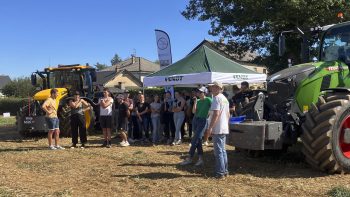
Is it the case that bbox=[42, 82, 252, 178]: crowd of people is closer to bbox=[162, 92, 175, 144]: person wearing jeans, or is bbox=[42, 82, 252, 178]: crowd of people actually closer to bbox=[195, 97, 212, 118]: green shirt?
bbox=[162, 92, 175, 144]: person wearing jeans

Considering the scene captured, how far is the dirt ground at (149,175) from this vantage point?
7027 mm

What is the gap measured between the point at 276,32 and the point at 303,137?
44.8 ft

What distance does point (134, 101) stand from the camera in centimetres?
1446

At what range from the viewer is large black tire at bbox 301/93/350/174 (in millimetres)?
7457

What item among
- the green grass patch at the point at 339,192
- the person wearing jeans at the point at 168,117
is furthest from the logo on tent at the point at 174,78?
the green grass patch at the point at 339,192

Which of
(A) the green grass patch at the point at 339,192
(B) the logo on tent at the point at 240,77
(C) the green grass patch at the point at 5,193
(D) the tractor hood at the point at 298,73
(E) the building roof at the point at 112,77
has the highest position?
(E) the building roof at the point at 112,77

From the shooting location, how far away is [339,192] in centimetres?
636

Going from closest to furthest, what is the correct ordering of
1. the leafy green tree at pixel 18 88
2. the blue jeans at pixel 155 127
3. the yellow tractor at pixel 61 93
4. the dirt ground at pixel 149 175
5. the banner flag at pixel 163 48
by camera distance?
the dirt ground at pixel 149 175, the blue jeans at pixel 155 127, the yellow tractor at pixel 61 93, the banner flag at pixel 163 48, the leafy green tree at pixel 18 88

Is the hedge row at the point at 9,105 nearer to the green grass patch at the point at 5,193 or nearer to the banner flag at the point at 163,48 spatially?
the banner flag at the point at 163,48

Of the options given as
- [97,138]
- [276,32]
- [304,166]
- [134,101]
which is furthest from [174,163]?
[276,32]

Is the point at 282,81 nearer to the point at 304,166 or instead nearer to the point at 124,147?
the point at 304,166

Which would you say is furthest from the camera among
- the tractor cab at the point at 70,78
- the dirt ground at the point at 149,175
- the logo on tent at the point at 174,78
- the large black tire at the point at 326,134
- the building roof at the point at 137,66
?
the building roof at the point at 137,66

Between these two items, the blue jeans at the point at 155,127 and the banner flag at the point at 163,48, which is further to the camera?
the banner flag at the point at 163,48

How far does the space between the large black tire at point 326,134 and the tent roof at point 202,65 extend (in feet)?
20.2
